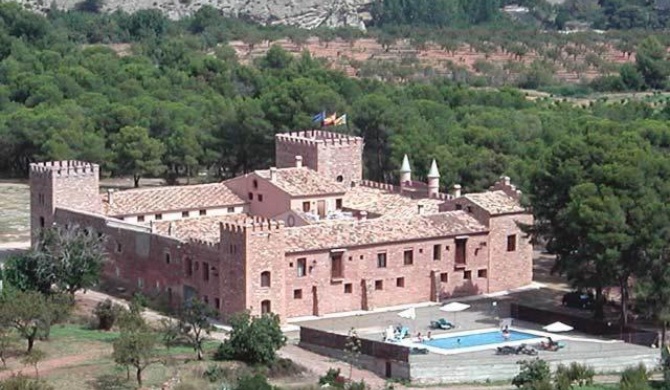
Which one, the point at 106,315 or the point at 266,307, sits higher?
the point at 266,307

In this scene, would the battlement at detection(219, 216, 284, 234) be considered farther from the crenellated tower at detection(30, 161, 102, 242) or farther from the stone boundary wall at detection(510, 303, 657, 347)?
the crenellated tower at detection(30, 161, 102, 242)

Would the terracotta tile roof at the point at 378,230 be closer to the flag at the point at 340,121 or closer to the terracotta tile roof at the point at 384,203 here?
the terracotta tile roof at the point at 384,203

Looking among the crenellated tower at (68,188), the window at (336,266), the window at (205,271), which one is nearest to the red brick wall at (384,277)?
the window at (336,266)

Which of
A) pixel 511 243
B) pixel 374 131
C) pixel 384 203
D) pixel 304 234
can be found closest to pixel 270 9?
pixel 374 131

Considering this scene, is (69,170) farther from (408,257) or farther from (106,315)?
(408,257)

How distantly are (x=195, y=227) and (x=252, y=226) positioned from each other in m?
5.75

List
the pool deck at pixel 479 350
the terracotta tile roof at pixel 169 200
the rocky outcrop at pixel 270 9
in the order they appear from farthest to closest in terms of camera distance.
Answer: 1. the rocky outcrop at pixel 270 9
2. the terracotta tile roof at pixel 169 200
3. the pool deck at pixel 479 350

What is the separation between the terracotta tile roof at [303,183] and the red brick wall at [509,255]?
18.0ft

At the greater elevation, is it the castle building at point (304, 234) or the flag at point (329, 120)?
the flag at point (329, 120)

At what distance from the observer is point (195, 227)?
54.2 meters

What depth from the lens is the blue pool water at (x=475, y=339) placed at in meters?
47.3

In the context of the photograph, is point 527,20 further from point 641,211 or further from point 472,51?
point 641,211

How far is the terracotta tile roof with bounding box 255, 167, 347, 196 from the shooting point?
56.4 meters

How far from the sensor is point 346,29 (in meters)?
144
